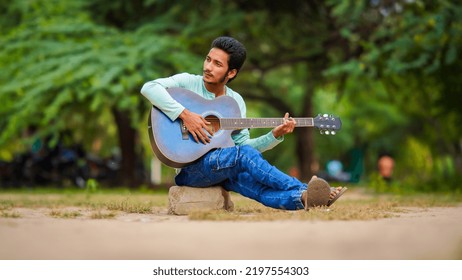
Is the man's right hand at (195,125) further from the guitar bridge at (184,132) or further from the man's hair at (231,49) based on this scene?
the man's hair at (231,49)

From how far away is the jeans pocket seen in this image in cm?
563

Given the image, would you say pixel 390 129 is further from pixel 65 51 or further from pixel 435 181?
pixel 65 51

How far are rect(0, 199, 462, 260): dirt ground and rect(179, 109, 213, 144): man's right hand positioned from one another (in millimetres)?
956

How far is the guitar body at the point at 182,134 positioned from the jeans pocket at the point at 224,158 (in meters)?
0.08

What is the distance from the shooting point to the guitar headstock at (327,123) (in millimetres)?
5922

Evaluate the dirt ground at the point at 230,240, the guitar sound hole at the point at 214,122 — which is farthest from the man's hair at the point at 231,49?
the dirt ground at the point at 230,240

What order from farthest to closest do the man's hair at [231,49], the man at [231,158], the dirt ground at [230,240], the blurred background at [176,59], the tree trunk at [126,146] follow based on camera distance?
the tree trunk at [126,146]
the blurred background at [176,59]
the man's hair at [231,49]
the man at [231,158]
the dirt ground at [230,240]

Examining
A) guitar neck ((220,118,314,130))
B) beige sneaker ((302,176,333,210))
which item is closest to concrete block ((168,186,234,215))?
guitar neck ((220,118,314,130))

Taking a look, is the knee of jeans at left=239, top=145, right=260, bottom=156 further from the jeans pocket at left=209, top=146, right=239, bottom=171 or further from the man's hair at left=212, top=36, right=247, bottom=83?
the man's hair at left=212, top=36, right=247, bottom=83

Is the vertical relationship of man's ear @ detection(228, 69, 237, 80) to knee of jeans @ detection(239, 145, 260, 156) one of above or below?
above

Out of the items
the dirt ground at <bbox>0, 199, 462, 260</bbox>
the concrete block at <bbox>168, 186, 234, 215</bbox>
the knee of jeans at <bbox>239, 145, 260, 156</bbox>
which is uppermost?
the knee of jeans at <bbox>239, 145, 260, 156</bbox>

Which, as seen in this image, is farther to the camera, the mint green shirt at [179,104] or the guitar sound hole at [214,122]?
the guitar sound hole at [214,122]

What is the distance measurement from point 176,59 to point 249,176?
5.83 metres
